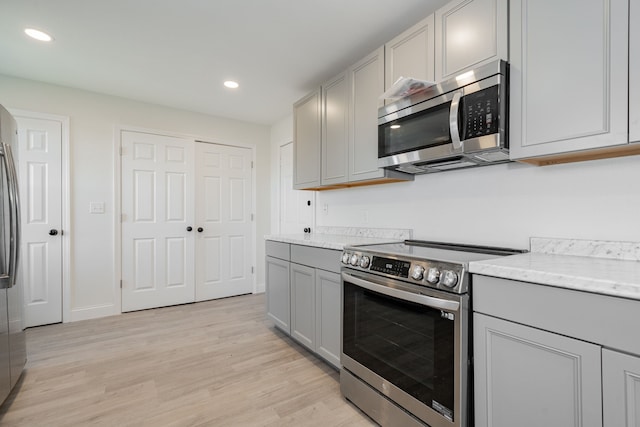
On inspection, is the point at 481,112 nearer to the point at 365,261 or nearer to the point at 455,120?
the point at 455,120

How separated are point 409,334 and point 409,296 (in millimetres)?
210

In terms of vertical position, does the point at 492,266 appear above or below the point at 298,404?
above

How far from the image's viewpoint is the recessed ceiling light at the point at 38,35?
2.20 m

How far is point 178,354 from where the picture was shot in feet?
8.21

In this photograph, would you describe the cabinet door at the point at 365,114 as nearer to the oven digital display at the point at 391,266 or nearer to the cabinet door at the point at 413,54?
the cabinet door at the point at 413,54

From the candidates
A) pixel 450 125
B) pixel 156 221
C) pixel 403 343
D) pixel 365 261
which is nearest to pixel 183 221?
pixel 156 221

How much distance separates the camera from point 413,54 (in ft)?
6.30

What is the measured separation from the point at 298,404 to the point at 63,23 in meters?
3.04

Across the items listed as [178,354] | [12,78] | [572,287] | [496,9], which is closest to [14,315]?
[178,354]

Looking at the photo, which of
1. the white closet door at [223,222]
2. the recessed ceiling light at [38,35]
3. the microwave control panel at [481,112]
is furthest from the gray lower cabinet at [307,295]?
the recessed ceiling light at [38,35]

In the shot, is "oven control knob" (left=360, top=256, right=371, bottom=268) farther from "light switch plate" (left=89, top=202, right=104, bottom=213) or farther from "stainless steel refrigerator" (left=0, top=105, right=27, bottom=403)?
"light switch plate" (left=89, top=202, right=104, bottom=213)

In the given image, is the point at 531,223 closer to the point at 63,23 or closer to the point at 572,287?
the point at 572,287

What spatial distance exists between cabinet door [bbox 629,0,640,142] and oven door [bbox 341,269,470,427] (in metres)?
0.91

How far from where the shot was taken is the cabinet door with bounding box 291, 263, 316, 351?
7.67ft
